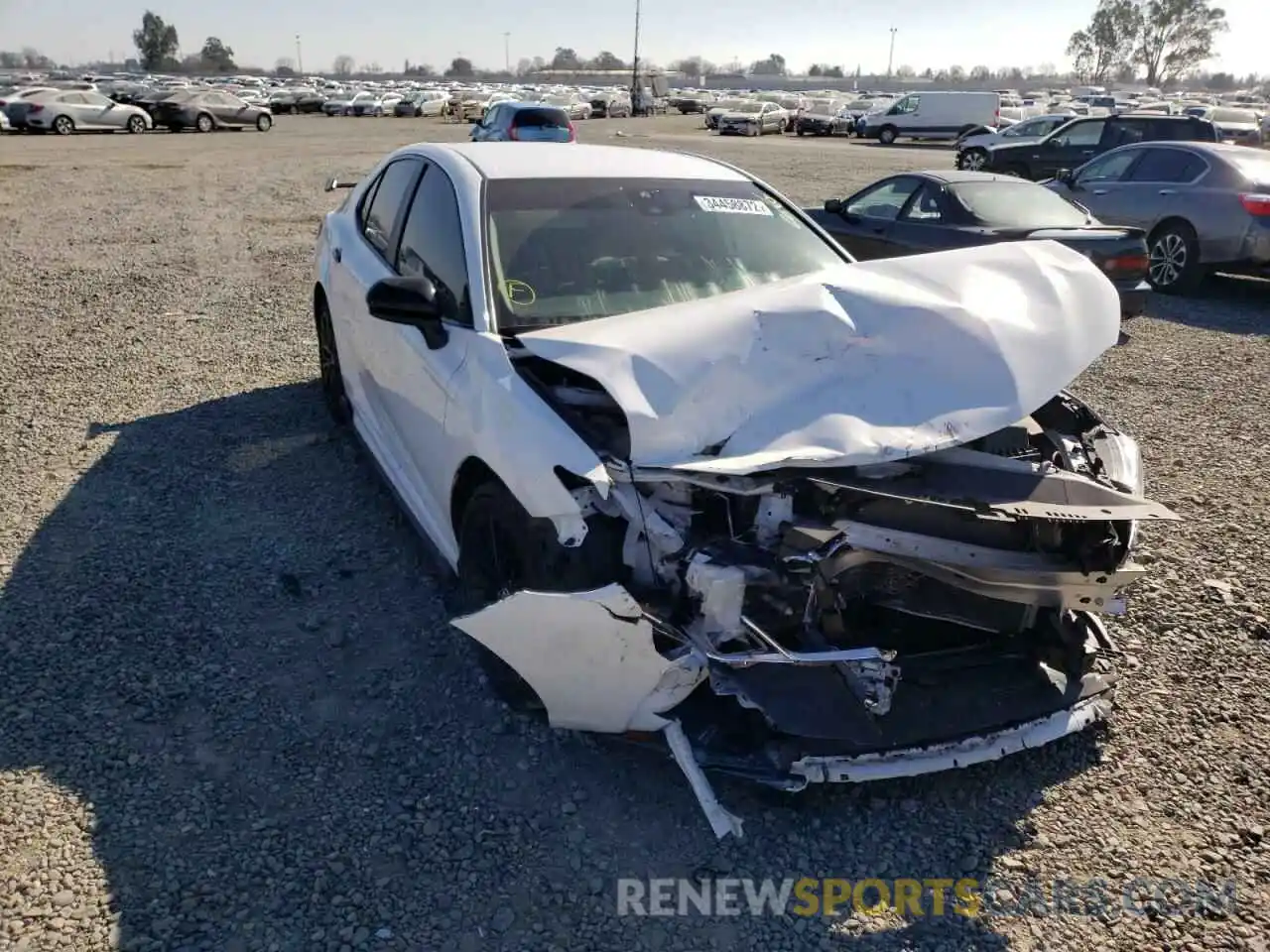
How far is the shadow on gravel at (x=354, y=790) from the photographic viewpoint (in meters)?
2.45

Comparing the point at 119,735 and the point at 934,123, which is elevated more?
the point at 934,123

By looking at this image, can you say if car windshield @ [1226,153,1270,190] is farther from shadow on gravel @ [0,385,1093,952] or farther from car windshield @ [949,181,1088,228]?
shadow on gravel @ [0,385,1093,952]

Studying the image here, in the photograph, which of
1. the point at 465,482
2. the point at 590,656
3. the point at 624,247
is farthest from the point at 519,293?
the point at 590,656

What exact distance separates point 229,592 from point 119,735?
95 cm

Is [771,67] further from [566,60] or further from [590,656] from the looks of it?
[590,656]

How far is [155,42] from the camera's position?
104 m

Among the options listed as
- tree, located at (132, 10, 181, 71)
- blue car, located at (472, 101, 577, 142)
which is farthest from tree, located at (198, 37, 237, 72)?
blue car, located at (472, 101, 577, 142)

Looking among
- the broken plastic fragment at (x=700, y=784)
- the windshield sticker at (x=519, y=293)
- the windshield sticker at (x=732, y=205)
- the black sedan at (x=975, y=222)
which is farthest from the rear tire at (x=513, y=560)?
the black sedan at (x=975, y=222)

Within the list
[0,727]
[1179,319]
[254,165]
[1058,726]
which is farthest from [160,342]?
[254,165]

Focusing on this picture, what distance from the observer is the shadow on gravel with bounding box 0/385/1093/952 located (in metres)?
2.45

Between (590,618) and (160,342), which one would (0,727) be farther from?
(160,342)

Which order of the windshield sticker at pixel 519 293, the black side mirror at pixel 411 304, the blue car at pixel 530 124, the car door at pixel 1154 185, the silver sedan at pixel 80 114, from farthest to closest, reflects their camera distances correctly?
the silver sedan at pixel 80 114
the blue car at pixel 530 124
the car door at pixel 1154 185
the windshield sticker at pixel 519 293
the black side mirror at pixel 411 304

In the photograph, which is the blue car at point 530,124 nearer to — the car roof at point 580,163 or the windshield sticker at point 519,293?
the car roof at point 580,163

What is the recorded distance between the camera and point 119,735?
3.06 meters
